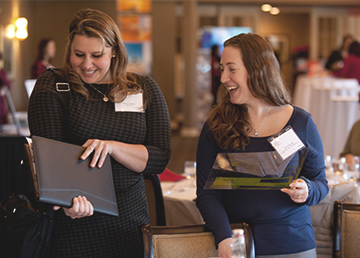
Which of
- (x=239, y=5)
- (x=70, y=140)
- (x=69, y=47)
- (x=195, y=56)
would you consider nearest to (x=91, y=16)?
(x=69, y=47)

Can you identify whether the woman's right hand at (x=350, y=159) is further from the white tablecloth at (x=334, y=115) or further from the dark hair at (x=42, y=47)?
the dark hair at (x=42, y=47)

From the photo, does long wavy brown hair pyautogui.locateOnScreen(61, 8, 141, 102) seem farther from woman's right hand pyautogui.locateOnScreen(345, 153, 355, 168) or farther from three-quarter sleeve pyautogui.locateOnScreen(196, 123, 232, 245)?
woman's right hand pyautogui.locateOnScreen(345, 153, 355, 168)

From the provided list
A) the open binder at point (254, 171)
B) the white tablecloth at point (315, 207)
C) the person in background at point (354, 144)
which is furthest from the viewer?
the person in background at point (354, 144)

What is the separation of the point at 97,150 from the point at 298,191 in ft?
2.29

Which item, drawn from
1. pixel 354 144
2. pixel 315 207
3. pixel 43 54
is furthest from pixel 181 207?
pixel 43 54

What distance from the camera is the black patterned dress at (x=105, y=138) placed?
1.40m

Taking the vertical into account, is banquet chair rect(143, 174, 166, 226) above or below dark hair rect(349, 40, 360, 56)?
below

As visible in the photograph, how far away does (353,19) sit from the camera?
37.2 feet

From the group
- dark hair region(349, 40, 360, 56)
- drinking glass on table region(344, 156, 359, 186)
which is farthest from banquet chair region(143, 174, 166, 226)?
dark hair region(349, 40, 360, 56)

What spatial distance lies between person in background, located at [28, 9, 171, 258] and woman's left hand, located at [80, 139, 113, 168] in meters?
0.06

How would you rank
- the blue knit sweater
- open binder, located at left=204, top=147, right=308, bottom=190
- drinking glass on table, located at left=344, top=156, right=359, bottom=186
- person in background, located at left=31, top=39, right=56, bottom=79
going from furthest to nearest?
person in background, located at left=31, top=39, right=56, bottom=79 < drinking glass on table, located at left=344, top=156, right=359, bottom=186 < the blue knit sweater < open binder, located at left=204, top=147, right=308, bottom=190

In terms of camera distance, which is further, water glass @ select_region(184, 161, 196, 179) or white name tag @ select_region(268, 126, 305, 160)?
water glass @ select_region(184, 161, 196, 179)

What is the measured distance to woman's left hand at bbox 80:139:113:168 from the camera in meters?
1.24

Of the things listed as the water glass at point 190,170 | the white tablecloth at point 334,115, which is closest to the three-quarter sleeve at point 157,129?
the water glass at point 190,170
